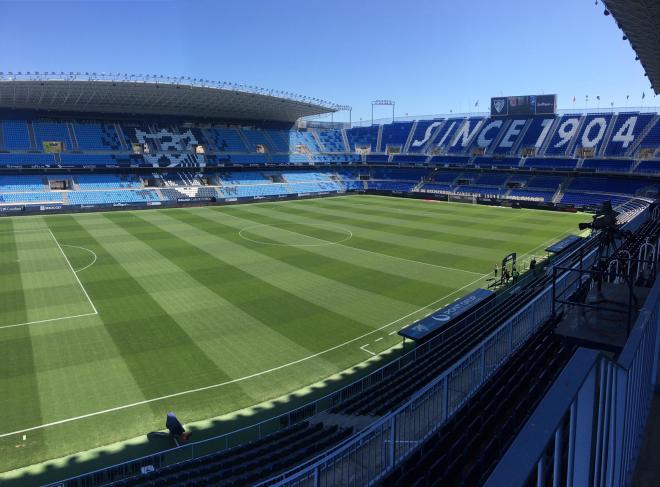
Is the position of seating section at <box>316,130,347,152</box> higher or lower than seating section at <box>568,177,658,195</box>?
higher

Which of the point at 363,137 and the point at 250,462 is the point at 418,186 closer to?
the point at 363,137

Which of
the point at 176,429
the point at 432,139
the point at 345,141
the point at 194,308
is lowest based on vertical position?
the point at 176,429

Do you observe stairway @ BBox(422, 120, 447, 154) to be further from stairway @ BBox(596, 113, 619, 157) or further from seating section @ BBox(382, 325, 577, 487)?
seating section @ BBox(382, 325, 577, 487)

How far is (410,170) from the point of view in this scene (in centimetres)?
8325

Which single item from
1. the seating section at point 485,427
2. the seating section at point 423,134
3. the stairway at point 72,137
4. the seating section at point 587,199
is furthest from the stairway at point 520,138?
the seating section at point 485,427

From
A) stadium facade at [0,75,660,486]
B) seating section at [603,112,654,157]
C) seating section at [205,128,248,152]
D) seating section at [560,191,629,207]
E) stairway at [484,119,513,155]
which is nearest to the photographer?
stadium facade at [0,75,660,486]

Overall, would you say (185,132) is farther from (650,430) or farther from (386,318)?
(650,430)

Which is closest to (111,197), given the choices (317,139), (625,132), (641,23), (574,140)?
(317,139)

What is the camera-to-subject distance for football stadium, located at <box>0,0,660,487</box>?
7.56m

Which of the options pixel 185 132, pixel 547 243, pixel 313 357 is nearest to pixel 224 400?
pixel 313 357

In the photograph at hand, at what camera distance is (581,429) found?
2.52 metres

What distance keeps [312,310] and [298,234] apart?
19376 millimetres

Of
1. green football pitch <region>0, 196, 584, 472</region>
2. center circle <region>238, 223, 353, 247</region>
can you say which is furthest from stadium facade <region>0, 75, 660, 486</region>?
center circle <region>238, 223, 353, 247</region>

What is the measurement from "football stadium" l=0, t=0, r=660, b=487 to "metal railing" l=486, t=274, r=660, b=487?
2cm
